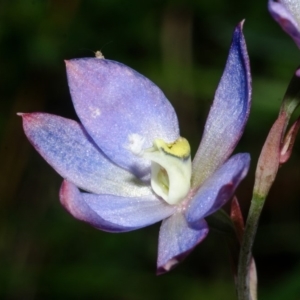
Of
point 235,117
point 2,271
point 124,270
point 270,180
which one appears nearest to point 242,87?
point 235,117

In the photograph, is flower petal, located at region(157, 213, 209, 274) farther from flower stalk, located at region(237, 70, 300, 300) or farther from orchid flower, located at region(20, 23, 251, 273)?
flower stalk, located at region(237, 70, 300, 300)

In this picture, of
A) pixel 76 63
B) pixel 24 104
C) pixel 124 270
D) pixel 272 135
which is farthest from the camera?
pixel 24 104

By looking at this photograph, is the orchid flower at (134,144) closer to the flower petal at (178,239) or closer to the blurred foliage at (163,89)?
the flower petal at (178,239)

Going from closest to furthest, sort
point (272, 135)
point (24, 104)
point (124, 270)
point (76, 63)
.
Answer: point (272, 135), point (76, 63), point (124, 270), point (24, 104)

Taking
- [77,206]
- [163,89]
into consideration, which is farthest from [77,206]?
[163,89]

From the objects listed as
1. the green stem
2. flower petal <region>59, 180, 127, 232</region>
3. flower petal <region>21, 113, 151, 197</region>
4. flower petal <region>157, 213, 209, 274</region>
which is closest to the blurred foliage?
flower petal <region>21, 113, 151, 197</region>

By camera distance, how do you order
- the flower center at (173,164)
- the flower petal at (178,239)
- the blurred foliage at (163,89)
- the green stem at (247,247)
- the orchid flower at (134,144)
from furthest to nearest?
the blurred foliage at (163,89), the flower center at (173,164), the orchid flower at (134,144), the green stem at (247,247), the flower petal at (178,239)

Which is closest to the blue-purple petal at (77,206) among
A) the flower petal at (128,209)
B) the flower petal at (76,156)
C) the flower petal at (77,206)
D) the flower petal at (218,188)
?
the flower petal at (77,206)

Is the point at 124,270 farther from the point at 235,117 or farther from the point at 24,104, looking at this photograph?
the point at 235,117
